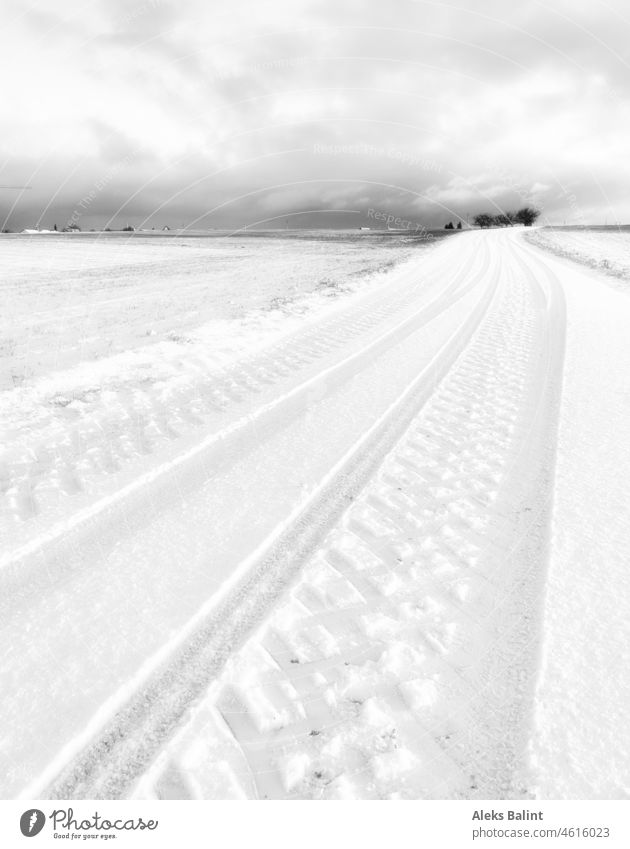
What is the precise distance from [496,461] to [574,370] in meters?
3.63

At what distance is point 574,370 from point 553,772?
649cm

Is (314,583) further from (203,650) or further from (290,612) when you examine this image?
(203,650)

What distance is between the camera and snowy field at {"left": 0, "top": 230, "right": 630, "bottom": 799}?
6.96ft

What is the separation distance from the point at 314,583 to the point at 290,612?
28 centimetres

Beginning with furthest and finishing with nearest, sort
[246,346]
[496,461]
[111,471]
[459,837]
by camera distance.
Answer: [246,346]
[496,461]
[111,471]
[459,837]

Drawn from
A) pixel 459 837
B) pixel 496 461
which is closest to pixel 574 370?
pixel 496 461

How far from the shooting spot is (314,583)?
3.11 metres

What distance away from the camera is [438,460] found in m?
4.71

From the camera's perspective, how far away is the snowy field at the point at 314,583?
2121 mm

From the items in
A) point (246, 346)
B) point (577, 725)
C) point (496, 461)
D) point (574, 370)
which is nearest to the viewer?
point (577, 725)

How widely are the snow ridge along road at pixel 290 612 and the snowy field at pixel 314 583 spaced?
0.01 meters

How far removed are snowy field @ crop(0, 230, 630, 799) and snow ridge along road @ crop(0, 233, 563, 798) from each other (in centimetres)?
1

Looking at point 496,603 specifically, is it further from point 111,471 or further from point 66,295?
point 66,295

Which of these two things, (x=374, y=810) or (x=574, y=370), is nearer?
Result: (x=374, y=810)
